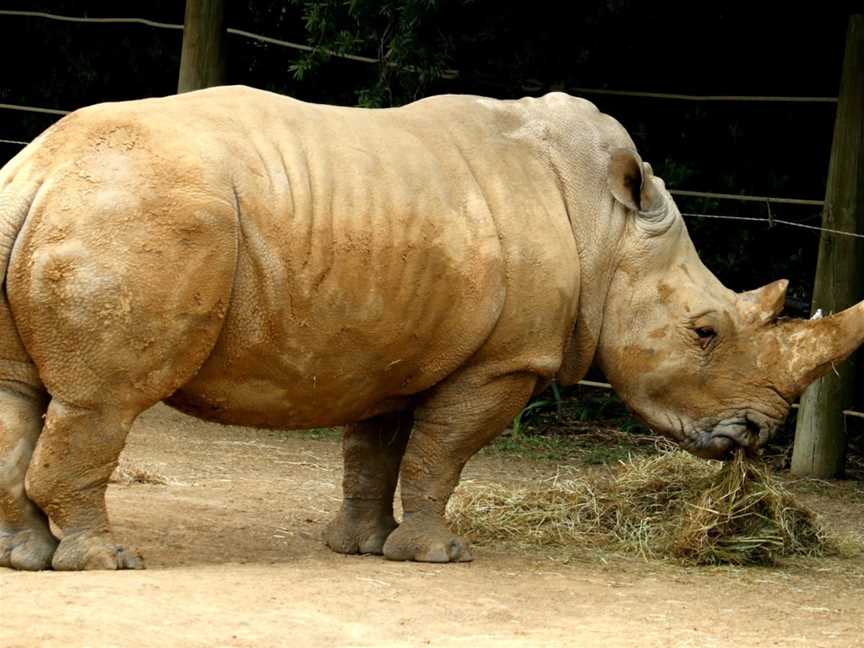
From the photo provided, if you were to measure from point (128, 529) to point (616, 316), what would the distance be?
202 cm

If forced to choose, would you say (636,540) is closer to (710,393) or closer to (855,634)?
(710,393)

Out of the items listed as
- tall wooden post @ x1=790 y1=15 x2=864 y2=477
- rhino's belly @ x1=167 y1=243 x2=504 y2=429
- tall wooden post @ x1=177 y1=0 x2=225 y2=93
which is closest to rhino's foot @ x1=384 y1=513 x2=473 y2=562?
rhino's belly @ x1=167 y1=243 x2=504 y2=429

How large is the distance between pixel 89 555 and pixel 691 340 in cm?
247

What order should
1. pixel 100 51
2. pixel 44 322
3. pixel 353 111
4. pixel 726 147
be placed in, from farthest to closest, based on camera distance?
pixel 100 51
pixel 726 147
pixel 353 111
pixel 44 322

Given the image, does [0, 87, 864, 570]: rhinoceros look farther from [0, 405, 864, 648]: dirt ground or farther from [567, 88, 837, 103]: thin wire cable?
[567, 88, 837, 103]: thin wire cable

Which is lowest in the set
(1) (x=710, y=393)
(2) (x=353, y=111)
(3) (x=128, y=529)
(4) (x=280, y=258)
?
(3) (x=128, y=529)

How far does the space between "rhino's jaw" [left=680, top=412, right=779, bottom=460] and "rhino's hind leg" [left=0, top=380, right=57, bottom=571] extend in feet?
8.39

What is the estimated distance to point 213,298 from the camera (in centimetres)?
568

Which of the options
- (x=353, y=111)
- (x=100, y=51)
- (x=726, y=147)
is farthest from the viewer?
(x=100, y=51)

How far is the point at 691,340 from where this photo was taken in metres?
6.77

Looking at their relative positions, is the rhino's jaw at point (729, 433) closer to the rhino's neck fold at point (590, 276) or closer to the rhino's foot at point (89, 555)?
the rhino's neck fold at point (590, 276)

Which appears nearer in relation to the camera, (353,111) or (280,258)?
(280,258)

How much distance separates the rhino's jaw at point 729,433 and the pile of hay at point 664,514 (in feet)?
0.38

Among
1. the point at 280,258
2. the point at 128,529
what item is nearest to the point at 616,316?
the point at 280,258
